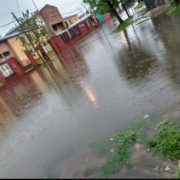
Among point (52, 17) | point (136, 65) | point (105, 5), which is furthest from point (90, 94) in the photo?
point (52, 17)

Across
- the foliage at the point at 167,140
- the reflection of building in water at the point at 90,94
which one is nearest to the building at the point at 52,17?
the reflection of building in water at the point at 90,94

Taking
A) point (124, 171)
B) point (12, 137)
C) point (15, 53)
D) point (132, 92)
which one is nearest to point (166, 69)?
point (132, 92)

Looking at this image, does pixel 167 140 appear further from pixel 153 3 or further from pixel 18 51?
pixel 18 51

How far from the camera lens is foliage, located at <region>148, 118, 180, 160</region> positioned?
4609 millimetres

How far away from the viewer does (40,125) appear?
9.35 metres

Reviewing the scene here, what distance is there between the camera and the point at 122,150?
5426mm

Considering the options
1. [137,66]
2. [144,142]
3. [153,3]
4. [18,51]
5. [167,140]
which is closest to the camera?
[167,140]

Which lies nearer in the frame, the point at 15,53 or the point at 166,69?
the point at 166,69

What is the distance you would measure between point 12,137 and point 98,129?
3967mm

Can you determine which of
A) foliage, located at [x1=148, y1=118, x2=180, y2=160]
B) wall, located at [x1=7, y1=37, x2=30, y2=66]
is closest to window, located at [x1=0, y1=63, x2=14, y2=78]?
wall, located at [x1=7, y1=37, x2=30, y2=66]

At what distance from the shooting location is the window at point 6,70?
1227 inches

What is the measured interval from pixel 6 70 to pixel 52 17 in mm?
29900

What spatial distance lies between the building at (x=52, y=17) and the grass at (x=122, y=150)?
52.2 meters

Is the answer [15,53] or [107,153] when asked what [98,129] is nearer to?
[107,153]
